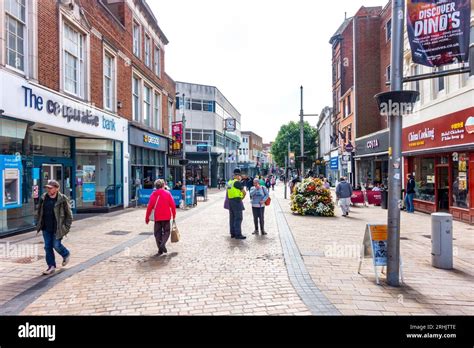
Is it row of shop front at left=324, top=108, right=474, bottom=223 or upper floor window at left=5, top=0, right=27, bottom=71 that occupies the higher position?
upper floor window at left=5, top=0, right=27, bottom=71

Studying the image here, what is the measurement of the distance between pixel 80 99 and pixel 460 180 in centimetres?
1492

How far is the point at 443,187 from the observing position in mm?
14266

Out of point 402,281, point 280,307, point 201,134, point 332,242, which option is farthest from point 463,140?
point 201,134

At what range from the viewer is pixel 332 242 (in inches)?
349

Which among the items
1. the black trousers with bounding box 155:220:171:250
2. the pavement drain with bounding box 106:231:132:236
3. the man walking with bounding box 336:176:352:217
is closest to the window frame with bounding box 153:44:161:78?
the man walking with bounding box 336:176:352:217

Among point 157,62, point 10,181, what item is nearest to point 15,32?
point 10,181

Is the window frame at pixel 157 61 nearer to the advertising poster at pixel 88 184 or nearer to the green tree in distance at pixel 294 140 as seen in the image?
the advertising poster at pixel 88 184

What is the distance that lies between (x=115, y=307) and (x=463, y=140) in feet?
40.8

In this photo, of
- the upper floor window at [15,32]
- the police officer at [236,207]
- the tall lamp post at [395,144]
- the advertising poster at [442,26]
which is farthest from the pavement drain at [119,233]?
the advertising poster at [442,26]

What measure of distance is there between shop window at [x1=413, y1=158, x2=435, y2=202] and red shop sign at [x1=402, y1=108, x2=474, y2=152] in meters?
0.73

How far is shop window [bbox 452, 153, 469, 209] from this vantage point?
1221 cm

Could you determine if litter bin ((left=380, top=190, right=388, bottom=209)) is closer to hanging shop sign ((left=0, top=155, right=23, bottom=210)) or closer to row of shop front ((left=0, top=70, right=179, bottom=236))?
row of shop front ((left=0, top=70, right=179, bottom=236))
